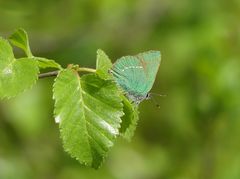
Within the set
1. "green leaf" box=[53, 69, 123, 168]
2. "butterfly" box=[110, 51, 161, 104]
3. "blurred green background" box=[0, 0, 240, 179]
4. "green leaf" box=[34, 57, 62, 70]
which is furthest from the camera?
"blurred green background" box=[0, 0, 240, 179]

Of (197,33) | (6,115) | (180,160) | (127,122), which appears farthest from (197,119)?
(127,122)

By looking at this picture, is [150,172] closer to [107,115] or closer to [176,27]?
[176,27]

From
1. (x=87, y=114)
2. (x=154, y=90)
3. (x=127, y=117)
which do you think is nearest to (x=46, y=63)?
(x=87, y=114)

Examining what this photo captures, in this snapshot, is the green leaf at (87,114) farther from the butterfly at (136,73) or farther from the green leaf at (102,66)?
the butterfly at (136,73)

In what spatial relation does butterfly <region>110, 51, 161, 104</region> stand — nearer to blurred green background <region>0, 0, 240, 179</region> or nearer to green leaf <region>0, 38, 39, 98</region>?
green leaf <region>0, 38, 39, 98</region>

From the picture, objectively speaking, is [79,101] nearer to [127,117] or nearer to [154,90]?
[127,117]

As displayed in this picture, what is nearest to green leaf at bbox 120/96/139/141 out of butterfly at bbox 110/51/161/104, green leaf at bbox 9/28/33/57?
butterfly at bbox 110/51/161/104
